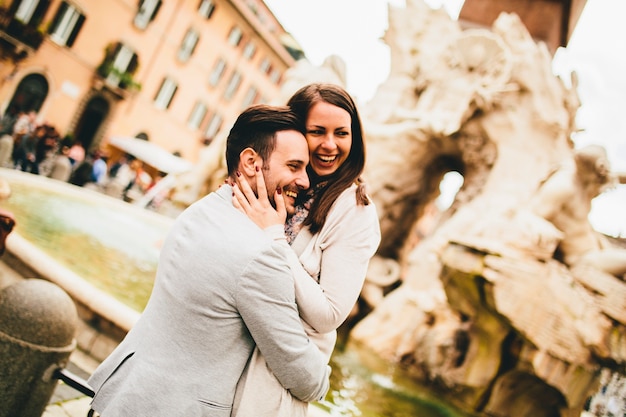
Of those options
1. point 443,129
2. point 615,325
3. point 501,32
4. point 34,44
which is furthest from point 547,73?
point 34,44

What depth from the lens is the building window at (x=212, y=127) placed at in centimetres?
2472

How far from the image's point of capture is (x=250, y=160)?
1280 millimetres

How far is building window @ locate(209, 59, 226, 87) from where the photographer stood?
77.7ft

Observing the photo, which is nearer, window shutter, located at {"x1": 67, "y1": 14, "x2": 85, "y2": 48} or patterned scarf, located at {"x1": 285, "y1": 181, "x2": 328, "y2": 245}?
patterned scarf, located at {"x1": 285, "y1": 181, "x2": 328, "y2": 245}

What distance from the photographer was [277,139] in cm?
128

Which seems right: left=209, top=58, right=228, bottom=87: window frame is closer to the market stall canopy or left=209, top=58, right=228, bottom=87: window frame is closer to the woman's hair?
the market stall canopy

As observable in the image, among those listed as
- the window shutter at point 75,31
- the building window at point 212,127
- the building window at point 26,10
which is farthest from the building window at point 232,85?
the building window at point 26,10

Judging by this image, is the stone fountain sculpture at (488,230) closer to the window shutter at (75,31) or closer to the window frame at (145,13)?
the window frame at (145,13)

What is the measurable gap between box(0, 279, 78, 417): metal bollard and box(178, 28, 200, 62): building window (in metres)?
21.9

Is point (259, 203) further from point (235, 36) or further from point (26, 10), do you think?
point (235, 36)

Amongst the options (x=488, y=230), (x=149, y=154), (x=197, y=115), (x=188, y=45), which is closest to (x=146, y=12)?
(x=188, y=45)

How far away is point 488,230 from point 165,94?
1982cm

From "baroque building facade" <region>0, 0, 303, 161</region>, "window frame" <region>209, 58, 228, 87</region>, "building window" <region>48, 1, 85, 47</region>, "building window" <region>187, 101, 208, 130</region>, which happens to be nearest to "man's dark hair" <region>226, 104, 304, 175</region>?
"baroque building facade" <region>0, 0, 303, 161</region>

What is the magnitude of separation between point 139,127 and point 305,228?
21870mm
